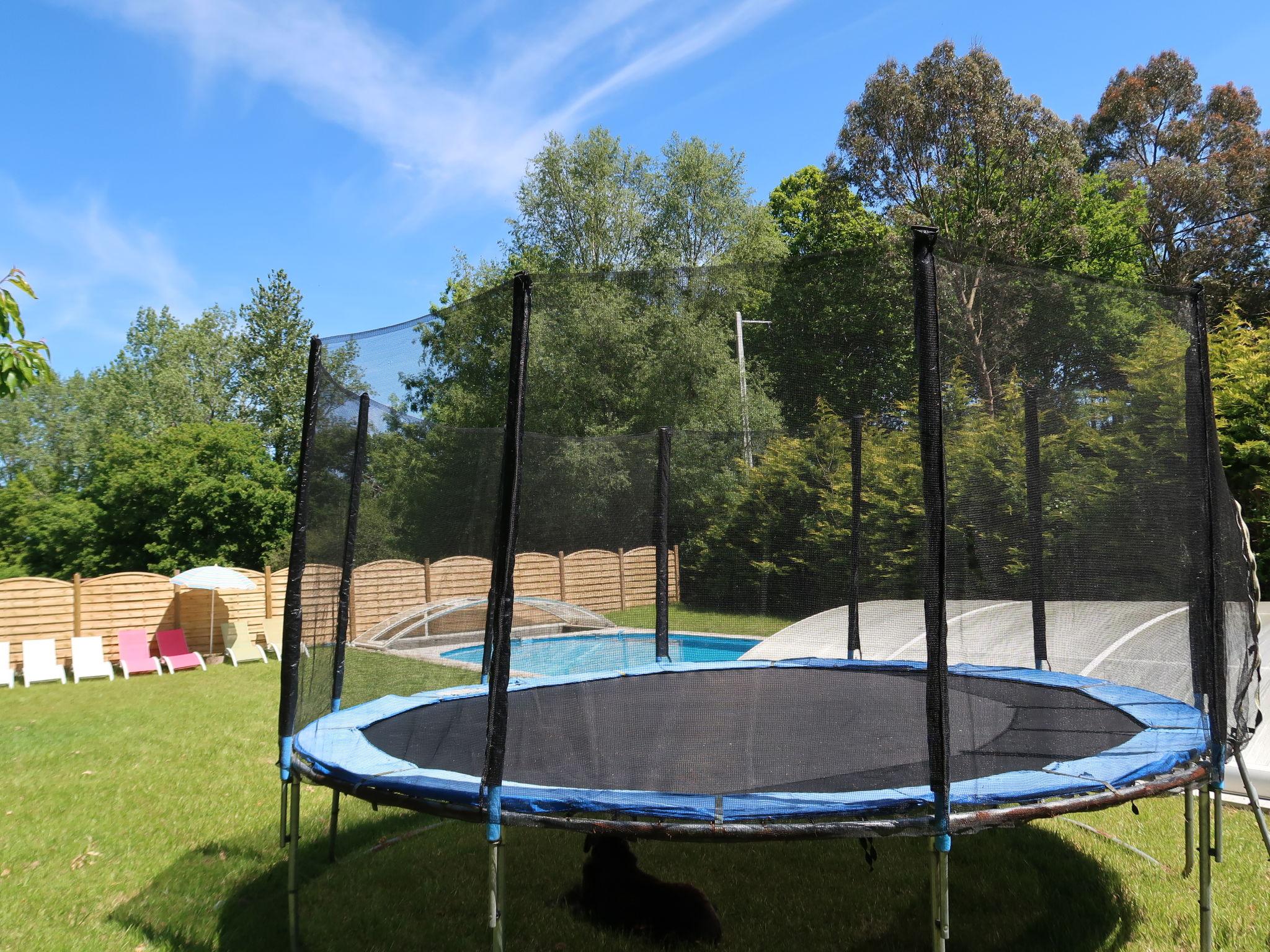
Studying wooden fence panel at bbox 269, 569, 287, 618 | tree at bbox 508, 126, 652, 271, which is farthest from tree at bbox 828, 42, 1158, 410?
wooden fence panel at bbox 269, 569, 287, 618

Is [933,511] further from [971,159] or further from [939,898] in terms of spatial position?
[971,159]

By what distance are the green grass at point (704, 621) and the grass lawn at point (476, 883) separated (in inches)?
29.8

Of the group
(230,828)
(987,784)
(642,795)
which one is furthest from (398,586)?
(987,784)

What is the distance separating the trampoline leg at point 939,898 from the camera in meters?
1.58

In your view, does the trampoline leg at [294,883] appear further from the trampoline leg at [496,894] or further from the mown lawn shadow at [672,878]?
the trampoline leg at [496,894]

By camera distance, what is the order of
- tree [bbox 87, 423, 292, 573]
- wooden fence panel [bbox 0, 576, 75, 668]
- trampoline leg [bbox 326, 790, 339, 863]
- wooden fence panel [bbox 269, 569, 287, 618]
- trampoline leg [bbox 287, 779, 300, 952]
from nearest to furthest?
trampoline leg [bbox 287, 779, 300, 952] < trampoline leg [bbox 326, 790, 339, 863] < wooden fence panel [bbox 0, 576, 75, 668] < wooden fence panel [bbox 269, 569, 287, 618] < tree [bbox 87, 423, 292, 573]

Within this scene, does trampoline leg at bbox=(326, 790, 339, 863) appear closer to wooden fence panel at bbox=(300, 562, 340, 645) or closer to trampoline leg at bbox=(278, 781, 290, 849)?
trampoline leg at bbox=(278, 781, 290, 849)

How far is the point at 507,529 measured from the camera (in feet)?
6.00

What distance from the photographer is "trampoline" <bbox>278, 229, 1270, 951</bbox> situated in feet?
5.98

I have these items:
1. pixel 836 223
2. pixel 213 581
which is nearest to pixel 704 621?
pixel 213 581

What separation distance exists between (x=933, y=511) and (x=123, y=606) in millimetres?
8679

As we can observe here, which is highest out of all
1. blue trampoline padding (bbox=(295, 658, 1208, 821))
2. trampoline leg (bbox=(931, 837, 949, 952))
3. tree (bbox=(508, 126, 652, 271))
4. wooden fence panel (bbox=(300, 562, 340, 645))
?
tree (bbox=(508, 126, 652, 271))

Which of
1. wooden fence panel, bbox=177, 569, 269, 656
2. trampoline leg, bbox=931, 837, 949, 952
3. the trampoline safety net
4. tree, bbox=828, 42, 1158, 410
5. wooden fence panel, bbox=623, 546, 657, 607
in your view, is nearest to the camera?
trampoline leg, bbox=931, 837, 949, 952

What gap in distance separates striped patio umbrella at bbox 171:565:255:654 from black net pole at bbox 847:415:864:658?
681 cm
